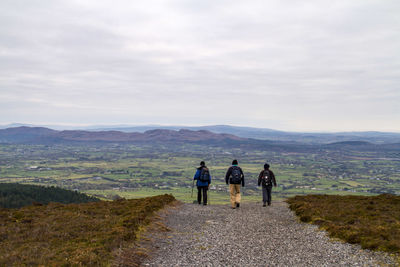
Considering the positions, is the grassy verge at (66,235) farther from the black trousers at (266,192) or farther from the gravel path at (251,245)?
the black trousers at (266,192)

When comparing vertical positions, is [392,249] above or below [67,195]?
above

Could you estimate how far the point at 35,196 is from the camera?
77562 millimetres

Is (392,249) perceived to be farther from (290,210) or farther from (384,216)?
(290,210)

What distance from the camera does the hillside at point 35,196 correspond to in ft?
235

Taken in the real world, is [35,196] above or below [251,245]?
below

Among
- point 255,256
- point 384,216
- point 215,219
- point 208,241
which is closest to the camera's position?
point 255,256

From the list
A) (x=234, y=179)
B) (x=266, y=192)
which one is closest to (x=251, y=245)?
(x=234, y=179)

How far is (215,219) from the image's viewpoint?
67.2 feet

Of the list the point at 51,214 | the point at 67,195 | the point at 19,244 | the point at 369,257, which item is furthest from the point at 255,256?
the point at 67,195

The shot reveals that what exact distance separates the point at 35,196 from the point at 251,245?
79001 mm

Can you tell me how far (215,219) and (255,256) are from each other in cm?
778

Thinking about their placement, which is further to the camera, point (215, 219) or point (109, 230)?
point (215, 219)

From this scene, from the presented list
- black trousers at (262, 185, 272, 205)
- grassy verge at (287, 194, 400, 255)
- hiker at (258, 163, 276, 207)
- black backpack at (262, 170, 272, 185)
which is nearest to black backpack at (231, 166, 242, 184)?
hiker at (258, 163, 276, 207)

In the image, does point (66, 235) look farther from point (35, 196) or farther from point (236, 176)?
point (35, 196)
